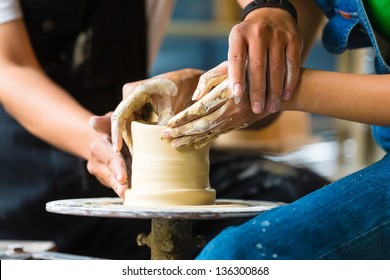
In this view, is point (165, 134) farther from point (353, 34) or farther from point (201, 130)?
point (353, 34)

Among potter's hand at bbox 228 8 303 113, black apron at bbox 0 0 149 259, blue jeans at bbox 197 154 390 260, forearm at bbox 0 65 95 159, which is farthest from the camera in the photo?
black apron at bbox 0 0 149 259

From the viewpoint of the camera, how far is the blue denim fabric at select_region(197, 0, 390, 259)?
3.35ft

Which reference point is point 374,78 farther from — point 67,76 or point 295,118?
point 295,118

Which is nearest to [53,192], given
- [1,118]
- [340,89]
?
[1,118]

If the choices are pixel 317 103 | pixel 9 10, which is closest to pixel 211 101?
pixel 317 103

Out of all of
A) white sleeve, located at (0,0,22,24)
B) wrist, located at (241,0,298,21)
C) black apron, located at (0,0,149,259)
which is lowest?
black apron, located at (0,0,149,259)

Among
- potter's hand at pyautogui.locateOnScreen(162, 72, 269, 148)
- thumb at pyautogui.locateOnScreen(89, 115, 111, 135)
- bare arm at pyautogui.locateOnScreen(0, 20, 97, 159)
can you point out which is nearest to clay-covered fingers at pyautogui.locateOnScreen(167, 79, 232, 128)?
potter's hand at pyautogui.locateOnScreen(162, 72, 269, 148)

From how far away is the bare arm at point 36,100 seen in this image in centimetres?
167

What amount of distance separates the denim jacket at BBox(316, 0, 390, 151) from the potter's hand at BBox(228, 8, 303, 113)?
0.13 m

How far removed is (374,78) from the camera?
1.14 metres

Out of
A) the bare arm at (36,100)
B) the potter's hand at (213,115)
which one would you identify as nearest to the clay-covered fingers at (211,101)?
the potter's hand at (213,115)

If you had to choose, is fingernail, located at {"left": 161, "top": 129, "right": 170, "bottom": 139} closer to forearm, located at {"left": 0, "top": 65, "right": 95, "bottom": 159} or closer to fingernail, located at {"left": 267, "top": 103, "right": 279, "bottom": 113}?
fingernail, located at {"left": 267, "top": 103, "right": 279, "bottom": 113}

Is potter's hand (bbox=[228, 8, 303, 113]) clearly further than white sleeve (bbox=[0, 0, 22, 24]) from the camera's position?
No

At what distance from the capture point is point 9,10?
5.90 ft
